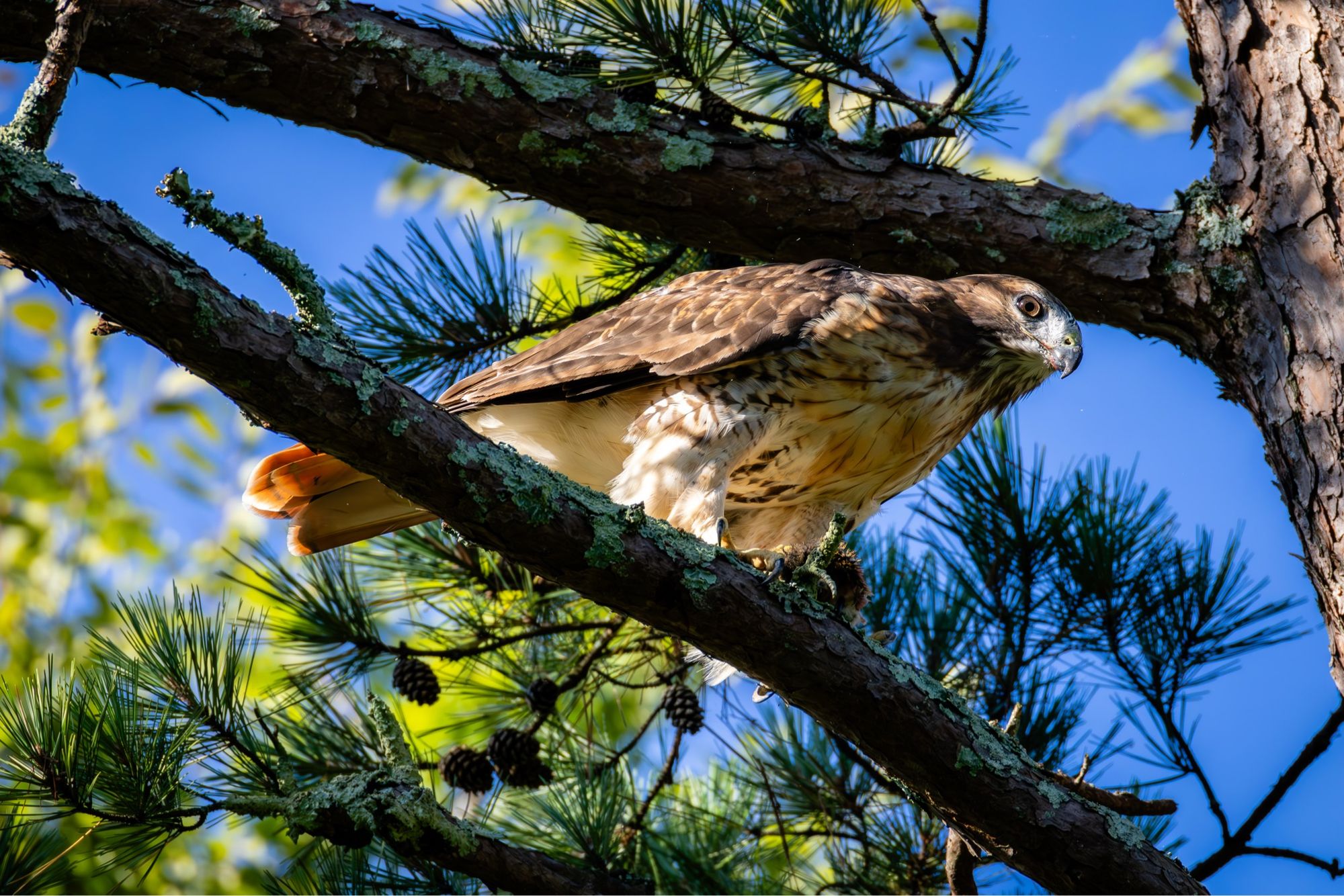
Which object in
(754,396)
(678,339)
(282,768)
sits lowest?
(282,768)

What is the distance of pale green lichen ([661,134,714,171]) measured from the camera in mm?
3439

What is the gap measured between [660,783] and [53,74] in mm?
2629

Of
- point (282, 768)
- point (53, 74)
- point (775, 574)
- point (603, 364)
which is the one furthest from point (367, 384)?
point (603, 364)

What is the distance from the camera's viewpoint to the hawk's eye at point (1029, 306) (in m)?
3.42

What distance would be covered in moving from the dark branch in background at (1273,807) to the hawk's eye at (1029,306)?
4.25 feet

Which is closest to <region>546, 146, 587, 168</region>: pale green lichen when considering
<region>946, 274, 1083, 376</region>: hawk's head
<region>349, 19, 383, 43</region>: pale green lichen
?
<region>349, 19, 383, 43</region>: pale green lichen

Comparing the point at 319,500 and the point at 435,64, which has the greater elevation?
the point at 435,64

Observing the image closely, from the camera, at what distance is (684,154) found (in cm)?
345

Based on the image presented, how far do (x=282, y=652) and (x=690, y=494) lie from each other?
1.55 m

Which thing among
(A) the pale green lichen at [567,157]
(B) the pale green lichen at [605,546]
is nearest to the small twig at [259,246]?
(B) the pale green lichen at [605,546]

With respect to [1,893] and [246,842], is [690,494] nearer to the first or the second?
[1,893]

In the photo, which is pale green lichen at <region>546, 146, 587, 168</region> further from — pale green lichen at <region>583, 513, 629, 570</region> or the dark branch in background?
the dark branch in background

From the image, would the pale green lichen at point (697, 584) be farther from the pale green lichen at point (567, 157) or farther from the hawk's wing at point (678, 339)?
the pale green lichen at point (567, 157)

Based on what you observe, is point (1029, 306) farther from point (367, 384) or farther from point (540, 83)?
point (367, 384)
